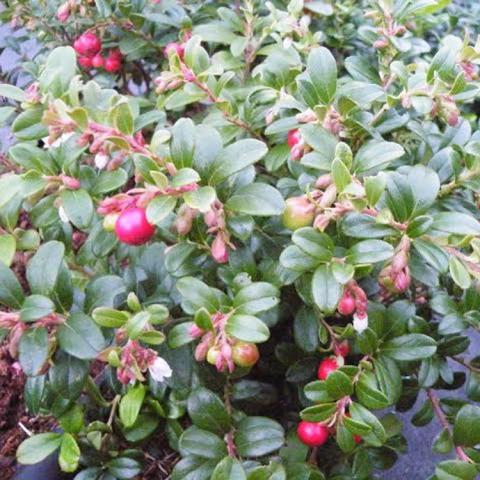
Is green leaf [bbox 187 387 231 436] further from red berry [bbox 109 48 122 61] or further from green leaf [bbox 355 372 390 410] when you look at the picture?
red berry [bbox 109 48 122 61]

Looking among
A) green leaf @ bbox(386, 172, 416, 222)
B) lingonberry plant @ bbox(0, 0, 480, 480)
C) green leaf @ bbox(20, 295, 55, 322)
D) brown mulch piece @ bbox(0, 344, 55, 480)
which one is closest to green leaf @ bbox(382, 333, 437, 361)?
lingonberry plant @ bbox(0, 0, 480, 480)

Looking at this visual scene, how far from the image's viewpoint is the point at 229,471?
0.88 m

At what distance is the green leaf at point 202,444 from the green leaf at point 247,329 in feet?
0.73

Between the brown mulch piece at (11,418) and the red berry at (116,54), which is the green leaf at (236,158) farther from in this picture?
the red berry at (116,54)

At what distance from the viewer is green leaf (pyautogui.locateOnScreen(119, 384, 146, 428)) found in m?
0.96

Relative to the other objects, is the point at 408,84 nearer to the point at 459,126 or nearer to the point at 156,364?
the point at 459,126

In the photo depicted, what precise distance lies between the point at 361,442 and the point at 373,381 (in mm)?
210

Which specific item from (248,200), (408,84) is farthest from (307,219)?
(408,84)

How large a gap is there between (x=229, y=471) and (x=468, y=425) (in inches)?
15.2

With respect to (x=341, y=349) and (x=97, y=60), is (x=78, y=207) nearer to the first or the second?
(x=341, y=349)

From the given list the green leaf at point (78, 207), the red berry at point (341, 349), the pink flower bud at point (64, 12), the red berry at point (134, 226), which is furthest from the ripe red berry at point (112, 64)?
the red berry at point (341, 349)

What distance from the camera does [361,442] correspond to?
107 cm

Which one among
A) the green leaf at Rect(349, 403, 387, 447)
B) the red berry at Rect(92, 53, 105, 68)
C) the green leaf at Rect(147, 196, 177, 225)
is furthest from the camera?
the red berry at Rect(92, 53, 105, 68)

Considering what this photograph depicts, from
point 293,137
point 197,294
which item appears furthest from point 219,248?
point 293,137
